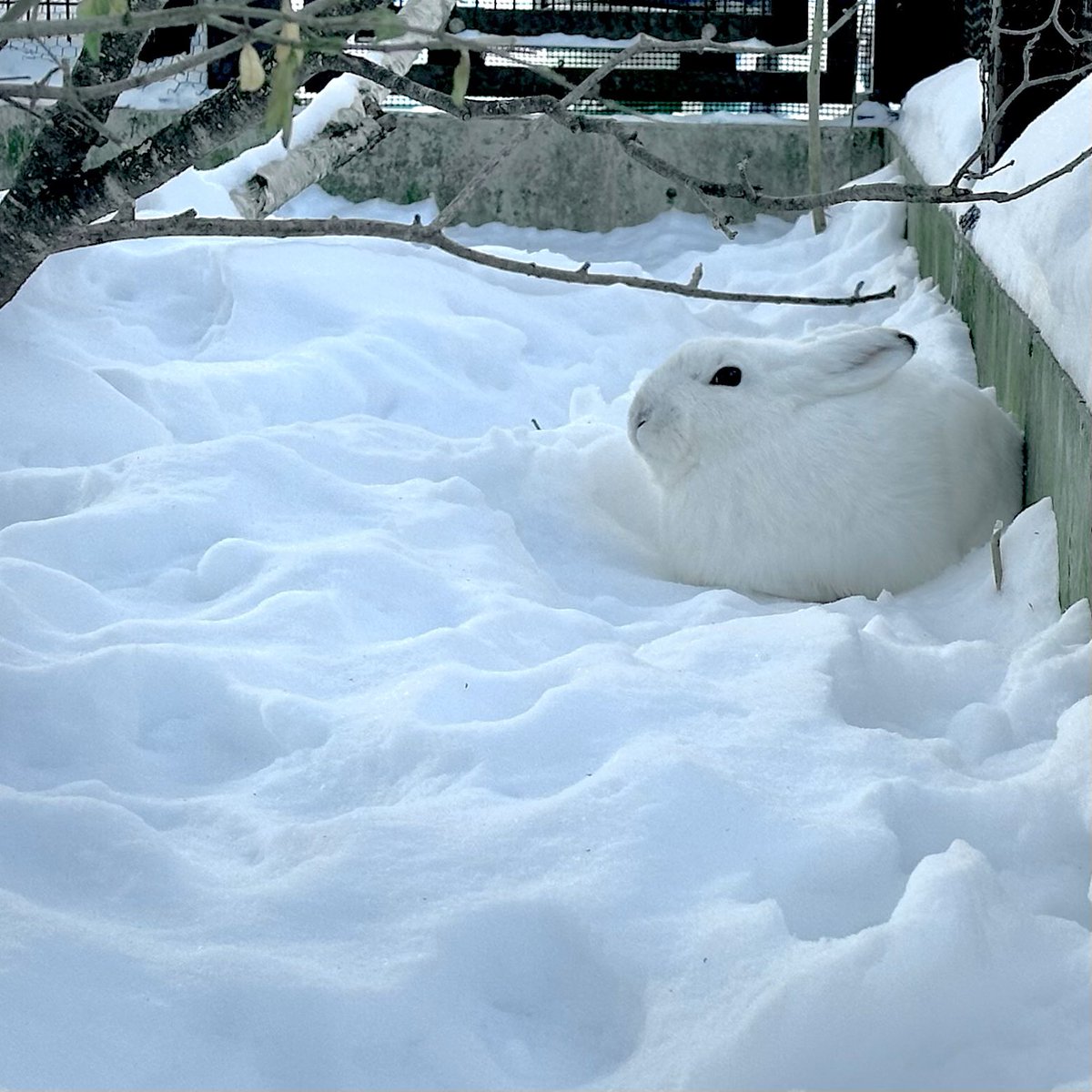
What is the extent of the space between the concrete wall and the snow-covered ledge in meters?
3.46

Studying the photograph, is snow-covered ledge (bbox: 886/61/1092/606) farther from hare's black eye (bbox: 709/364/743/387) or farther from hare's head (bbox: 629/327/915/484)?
hare's black eye (bbox: 709/364/743/387)

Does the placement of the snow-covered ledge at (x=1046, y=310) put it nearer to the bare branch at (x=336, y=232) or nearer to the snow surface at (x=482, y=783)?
the snow surface at (x=482, y=783)

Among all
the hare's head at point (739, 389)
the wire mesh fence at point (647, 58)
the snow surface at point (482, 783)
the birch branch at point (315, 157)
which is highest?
the wire mesh fence at point (647, 58)

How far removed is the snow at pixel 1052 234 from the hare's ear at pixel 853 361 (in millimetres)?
300

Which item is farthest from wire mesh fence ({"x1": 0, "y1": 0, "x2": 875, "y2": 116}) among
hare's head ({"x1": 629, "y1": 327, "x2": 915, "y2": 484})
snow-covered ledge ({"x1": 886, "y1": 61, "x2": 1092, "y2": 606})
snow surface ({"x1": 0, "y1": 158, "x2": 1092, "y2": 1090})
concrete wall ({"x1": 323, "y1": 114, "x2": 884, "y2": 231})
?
hare's head ({"x1": 629, "y1": 327, "x2": 915, "y2": 484})

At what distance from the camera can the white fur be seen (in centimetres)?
329

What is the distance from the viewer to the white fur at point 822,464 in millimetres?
3295

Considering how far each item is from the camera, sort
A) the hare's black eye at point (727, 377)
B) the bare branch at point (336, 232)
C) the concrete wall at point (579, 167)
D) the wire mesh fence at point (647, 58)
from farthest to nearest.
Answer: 1. the wire mesh fence at point (647, 58)
2. the concrete wall at point (579, 167)
3. the hare's black eye at point (727, 377)
4. the bare branch at point (336, 232)

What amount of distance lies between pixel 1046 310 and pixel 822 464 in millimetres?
589

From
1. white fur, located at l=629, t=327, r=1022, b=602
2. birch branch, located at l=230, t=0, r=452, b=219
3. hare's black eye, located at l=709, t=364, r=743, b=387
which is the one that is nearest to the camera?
white fur, located at l=629, t=327, r=1022, b=602

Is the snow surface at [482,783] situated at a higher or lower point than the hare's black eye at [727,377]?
lower

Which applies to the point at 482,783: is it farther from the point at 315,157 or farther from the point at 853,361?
the point at 315,157

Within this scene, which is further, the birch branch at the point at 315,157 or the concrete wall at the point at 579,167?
the concrete wall at the point at 579,167

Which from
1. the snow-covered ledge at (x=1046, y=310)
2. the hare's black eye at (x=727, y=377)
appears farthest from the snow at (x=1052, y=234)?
the hare's black eye at (x=727, y=377)
